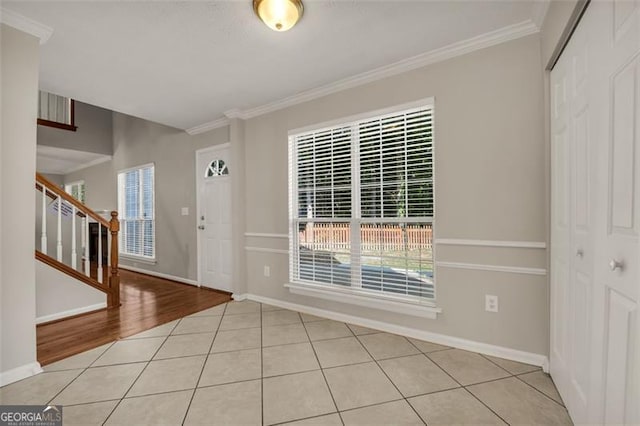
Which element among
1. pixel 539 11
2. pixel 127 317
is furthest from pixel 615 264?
pixel 127 317

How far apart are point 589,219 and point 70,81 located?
416 centimetres

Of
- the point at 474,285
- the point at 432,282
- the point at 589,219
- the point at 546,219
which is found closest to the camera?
the point at 589,219

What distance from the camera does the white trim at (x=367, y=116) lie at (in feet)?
7.91

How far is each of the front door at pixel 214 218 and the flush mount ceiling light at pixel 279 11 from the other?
2.40 m

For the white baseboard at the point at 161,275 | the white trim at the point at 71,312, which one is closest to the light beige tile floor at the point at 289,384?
the white trim at the point at 71,312

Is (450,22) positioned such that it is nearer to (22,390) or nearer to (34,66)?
(34,66)

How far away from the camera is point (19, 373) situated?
1.88 m

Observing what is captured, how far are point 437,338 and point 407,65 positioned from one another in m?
2.37

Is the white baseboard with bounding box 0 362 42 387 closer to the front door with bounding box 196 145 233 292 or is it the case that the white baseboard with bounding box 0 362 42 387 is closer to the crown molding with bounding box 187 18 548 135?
the front door with bounding box 196 145 233 292

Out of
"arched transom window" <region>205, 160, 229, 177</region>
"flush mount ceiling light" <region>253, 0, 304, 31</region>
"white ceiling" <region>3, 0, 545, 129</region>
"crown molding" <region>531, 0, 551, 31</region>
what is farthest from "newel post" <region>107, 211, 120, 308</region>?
"crown molding" <region>531, 0, 551, 31</region>

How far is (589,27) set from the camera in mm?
1284

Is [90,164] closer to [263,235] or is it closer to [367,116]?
[263,235]

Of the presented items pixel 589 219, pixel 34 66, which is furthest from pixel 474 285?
pixel 34 66

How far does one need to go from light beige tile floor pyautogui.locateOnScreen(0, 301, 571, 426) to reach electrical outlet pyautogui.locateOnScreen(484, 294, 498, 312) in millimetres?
355
